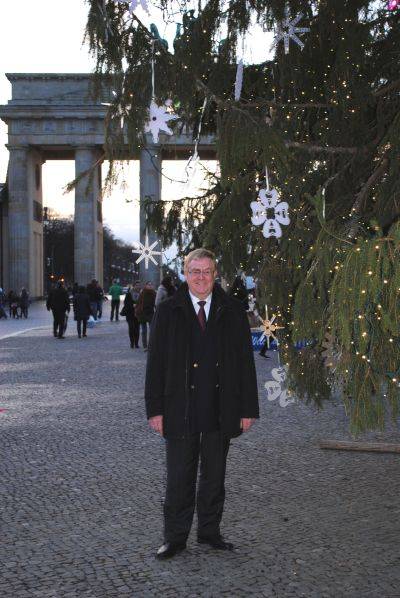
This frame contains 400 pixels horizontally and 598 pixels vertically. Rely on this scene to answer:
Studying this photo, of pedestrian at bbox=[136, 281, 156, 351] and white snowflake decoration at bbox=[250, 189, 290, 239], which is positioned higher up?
white snowflake decoration at bbox=[250, 189, 290, 239]

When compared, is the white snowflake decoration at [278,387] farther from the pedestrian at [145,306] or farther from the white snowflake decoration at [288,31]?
the pedestrian at [145,306]

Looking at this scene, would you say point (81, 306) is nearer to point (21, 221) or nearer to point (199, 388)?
point (199, 388)

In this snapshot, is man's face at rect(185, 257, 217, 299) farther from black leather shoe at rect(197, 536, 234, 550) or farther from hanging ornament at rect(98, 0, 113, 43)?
hanging ornament at rect(98, 0, 113, 43)

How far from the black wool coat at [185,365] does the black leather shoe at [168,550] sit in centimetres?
62

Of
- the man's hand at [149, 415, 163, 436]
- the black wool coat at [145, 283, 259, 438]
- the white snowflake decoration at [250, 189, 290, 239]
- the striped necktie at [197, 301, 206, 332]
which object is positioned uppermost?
the white snowflake decoration at [250, 189, 290, 239]

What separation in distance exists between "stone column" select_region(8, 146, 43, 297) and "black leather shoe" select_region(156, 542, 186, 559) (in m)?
68.6

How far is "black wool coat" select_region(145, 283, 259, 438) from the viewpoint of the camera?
226 inches

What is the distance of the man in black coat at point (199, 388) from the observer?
5.75 m

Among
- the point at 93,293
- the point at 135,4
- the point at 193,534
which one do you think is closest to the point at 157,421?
the point at 193,534

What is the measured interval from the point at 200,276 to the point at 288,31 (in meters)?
2.08

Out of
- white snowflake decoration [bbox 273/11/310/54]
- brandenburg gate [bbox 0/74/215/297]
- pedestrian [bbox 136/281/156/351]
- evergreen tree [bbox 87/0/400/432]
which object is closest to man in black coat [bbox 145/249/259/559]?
evergreen tree [bbox 87/0/400/432]

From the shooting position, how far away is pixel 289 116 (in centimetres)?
689

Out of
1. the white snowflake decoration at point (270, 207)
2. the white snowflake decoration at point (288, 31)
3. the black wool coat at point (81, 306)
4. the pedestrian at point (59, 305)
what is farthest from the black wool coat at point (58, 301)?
the white snowflake decoration at point (270, 207)

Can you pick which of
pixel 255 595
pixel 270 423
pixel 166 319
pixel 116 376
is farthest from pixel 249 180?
pixel 116 376
